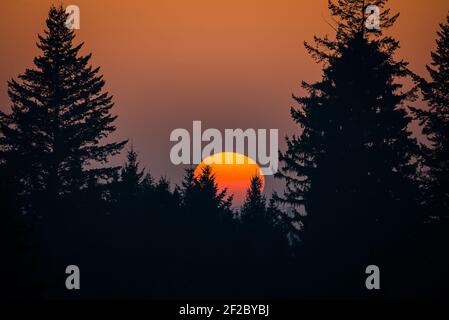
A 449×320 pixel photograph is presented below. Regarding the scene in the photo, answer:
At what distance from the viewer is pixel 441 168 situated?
129 ft

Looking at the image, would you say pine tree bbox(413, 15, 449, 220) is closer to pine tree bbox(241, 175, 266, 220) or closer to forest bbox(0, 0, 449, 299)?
forest bbox(0, 0, 449, 299)

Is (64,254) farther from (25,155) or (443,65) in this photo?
(443,65)

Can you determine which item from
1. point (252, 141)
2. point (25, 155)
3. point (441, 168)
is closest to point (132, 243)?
point (25, 155)

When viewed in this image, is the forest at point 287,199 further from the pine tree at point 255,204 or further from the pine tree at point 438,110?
the pine tree at point 255,204

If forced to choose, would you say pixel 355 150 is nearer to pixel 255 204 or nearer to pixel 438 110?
pixel 438 110

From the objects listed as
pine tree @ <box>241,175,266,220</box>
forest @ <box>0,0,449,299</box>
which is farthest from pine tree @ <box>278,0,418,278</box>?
pine tree @ <box>241,175,266,220</box>

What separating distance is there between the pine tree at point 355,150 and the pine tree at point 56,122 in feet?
33.2

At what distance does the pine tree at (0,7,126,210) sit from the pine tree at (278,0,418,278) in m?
10.1

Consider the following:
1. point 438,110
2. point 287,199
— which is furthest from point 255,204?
point 438,110

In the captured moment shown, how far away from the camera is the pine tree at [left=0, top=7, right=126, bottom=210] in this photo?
43.0 meters

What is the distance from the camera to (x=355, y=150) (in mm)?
40781

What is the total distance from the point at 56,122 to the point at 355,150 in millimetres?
14879

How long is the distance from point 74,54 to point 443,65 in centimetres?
1853
